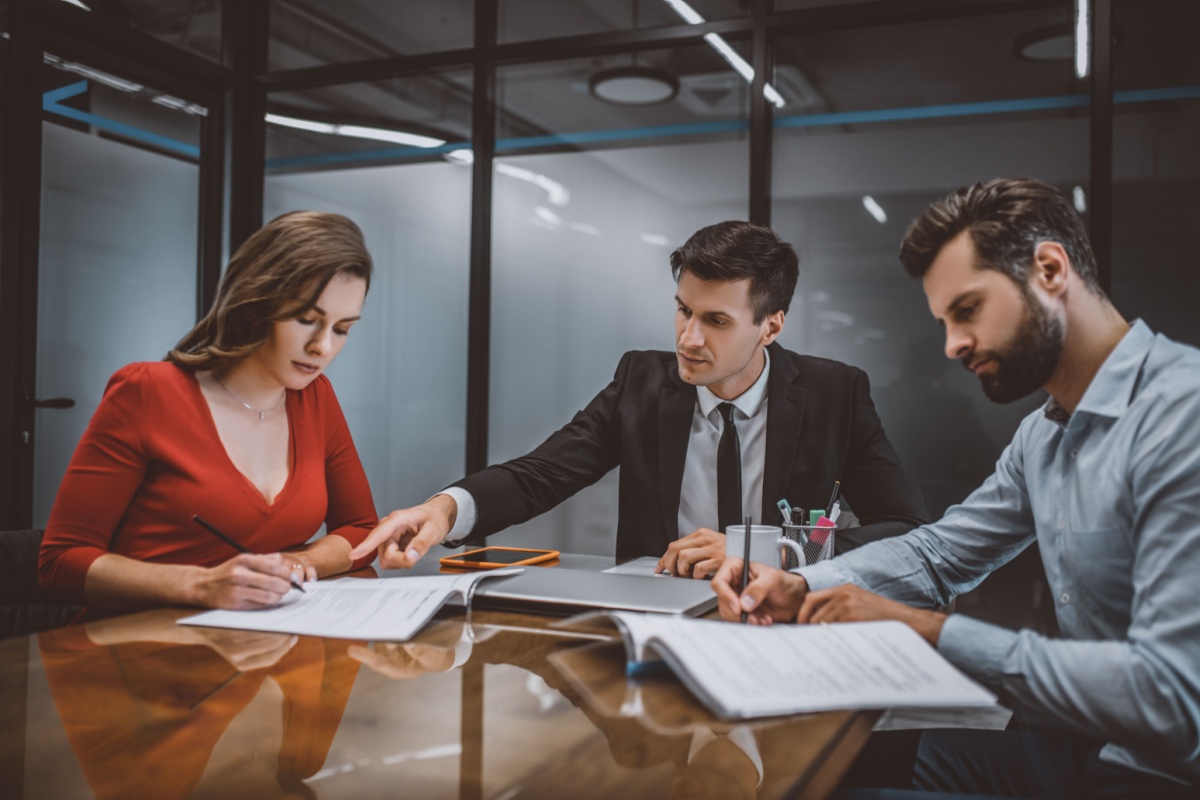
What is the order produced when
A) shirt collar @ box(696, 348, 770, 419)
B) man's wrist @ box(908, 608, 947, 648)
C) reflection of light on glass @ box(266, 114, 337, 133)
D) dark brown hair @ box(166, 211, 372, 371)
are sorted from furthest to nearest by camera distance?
reflection of light on glass @ box(266, 114, 337, 133), shirt collar @ box(696, 348, 770, 419), dark brown hair @ box(166, 211, 372, 371), man's wrist @ box(908, 608, 947, 648)

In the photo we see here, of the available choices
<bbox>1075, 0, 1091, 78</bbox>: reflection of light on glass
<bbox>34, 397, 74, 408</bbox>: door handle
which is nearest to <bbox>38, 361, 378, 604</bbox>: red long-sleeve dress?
<bbox>34, 397, 74, 408</bbox>: door handle

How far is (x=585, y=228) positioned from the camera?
4.14 metres

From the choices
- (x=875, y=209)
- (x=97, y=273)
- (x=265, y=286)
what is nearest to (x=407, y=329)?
(x=97, y=273)

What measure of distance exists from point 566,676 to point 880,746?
34.7 inches

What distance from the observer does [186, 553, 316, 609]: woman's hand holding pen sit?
1.38 m

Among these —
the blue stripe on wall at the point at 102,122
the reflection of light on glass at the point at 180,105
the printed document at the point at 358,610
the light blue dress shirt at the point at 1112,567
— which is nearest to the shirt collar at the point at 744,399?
the light blue dress shirt at the point at 1112,567

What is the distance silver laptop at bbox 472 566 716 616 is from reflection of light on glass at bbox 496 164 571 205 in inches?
112

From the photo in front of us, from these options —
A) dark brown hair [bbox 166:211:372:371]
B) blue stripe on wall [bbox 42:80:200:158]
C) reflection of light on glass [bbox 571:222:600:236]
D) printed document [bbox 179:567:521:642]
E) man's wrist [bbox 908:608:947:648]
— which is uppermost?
blue stripe on wall [bbox 42:80:200:158]

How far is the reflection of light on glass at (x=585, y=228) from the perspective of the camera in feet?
13.5

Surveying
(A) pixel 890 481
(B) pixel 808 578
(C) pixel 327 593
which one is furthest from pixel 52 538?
(A) pixel 890 481

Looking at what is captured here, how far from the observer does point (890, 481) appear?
2.17 meters

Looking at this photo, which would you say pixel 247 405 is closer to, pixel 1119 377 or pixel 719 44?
pixel 1119 377

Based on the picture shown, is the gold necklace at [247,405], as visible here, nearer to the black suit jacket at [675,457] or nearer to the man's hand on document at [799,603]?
the black suit jacket at [675,457]

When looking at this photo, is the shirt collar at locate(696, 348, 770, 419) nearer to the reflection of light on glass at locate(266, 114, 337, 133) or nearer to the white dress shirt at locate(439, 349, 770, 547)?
the white dress shirt at locate(439, 349, 770, 547)
